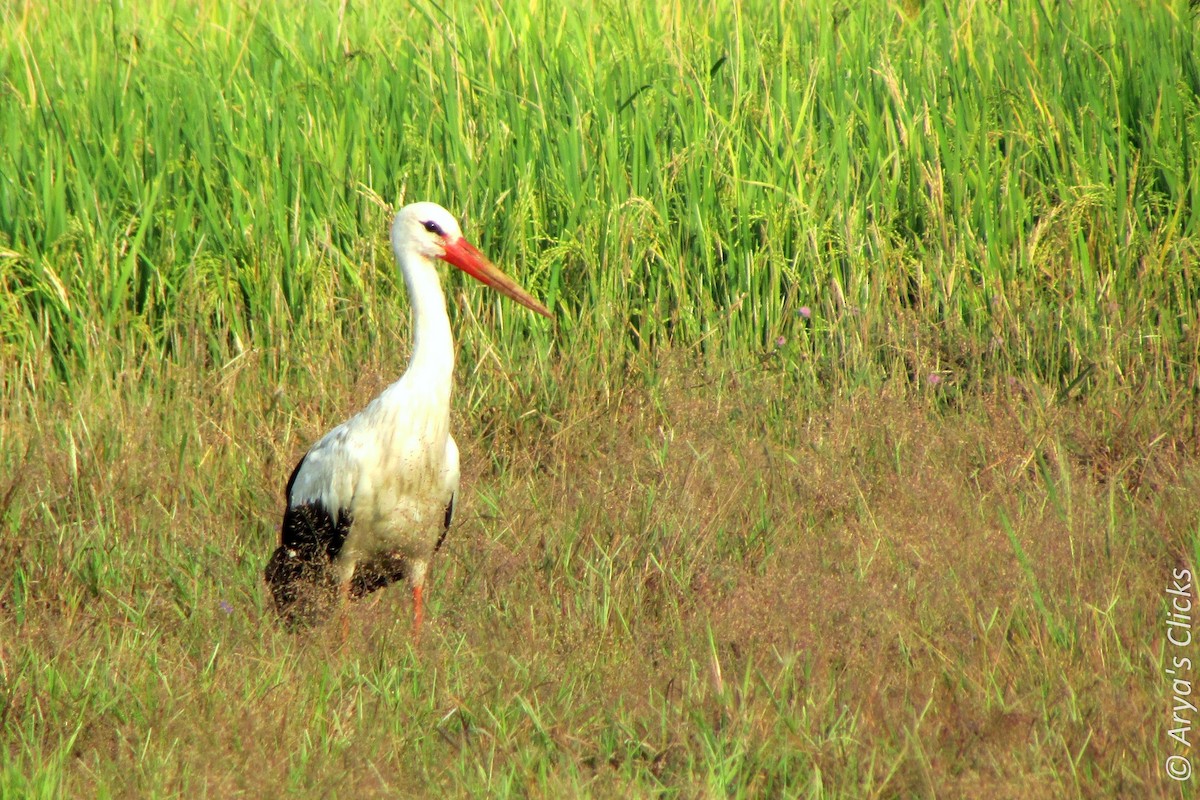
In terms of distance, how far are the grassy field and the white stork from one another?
0.48 feet

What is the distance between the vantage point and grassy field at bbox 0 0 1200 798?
9.08 feet

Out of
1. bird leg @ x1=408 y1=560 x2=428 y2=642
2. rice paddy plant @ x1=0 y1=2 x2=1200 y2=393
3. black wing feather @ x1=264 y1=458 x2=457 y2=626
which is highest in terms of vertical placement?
rice paddy plant @ x1=0 y1=2 x2=1200 y2=393

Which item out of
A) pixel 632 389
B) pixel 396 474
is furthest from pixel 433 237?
pixel 632 389

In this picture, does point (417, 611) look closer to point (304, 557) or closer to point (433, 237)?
point (304, 557)

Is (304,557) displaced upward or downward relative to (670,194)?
downward

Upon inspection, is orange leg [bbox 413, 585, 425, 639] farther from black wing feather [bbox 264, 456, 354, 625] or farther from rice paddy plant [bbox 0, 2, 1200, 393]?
rice paddy plant [bbox 0, 2, 1200, 393]

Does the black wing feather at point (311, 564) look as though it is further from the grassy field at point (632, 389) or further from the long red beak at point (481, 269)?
the long red beak at point (481, 269)

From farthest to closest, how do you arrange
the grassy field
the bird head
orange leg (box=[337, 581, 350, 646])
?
the bird head
orange leg (box=[337, 581, 350, 646])
the grassy field

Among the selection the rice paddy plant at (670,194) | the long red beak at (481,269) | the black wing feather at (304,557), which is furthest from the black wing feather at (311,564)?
the rice paddy plant at (670,194)

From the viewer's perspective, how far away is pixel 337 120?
205 inches

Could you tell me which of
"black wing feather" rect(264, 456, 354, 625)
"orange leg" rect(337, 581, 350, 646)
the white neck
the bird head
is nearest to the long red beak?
the bird head

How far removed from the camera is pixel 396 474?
12.0ft

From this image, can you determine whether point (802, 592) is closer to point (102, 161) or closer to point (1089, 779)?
point (1089, 779)

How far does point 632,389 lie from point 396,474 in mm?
1087
